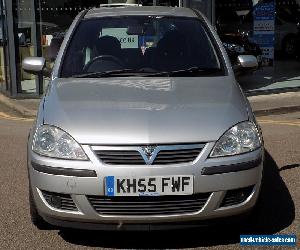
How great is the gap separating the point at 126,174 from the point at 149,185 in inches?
6.2

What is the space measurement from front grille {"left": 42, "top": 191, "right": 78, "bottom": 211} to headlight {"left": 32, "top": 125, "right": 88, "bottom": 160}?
0.25 m

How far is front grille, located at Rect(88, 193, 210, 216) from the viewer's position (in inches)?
128

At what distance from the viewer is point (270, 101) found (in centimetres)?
937

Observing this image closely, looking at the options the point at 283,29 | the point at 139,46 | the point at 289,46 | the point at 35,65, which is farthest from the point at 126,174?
the point at 289,46

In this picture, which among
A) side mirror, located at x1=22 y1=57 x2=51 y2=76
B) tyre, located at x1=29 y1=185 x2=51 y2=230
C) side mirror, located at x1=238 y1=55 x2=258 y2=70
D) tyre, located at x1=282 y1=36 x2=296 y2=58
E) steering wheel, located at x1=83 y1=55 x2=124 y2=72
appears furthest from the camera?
tyre, located at x1=282 y1=36 x2=296 y2=58

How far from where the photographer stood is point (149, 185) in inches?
125

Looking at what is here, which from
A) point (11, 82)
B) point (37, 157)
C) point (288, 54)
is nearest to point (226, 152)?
point (37, 157)

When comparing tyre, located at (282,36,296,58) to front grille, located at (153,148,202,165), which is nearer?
front grille, located at (153,148,202,165)

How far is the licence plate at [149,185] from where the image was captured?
317 cm

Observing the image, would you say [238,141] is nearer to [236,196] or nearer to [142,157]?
[236,196]

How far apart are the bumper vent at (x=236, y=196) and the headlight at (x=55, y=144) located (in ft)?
3.06

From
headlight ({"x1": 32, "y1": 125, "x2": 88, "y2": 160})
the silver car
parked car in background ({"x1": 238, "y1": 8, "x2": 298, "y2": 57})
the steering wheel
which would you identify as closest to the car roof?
the steering wheel

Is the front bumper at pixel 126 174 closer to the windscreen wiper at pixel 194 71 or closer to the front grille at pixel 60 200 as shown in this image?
the front grille at pixel 60 200

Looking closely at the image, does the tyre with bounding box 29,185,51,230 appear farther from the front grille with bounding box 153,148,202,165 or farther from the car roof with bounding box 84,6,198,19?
the car roof with bounding box 84,6,198,19
